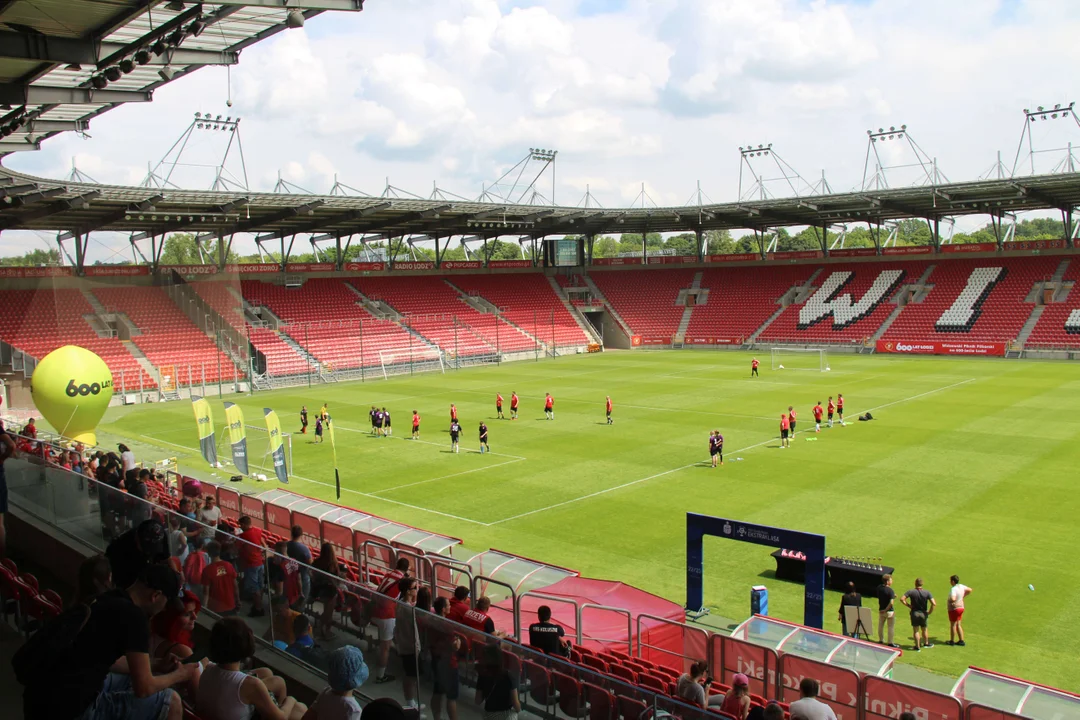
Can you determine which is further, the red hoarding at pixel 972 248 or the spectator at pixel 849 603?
the red hoarding at pixel 972 248

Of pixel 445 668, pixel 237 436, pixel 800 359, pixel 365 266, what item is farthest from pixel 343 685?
pixel 365 266

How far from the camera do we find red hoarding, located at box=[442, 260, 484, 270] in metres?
72.8

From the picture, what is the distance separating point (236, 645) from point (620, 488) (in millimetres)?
18850

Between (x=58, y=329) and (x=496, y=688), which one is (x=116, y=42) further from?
(x=58, y=329)

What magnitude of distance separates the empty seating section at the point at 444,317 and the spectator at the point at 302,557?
164 ft

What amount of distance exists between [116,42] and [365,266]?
53.0 meters

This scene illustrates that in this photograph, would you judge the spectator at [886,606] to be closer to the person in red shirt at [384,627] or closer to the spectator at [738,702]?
the spectator at [738,702]

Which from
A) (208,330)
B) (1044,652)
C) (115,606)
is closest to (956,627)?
(1044,652)

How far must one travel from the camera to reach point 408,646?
7176 millimetres

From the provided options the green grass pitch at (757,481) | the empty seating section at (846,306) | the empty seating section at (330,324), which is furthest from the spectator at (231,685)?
the empty seating section at (846,306)

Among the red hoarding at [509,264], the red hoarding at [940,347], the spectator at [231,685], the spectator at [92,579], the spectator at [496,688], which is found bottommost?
the red hoarding at [940,347]

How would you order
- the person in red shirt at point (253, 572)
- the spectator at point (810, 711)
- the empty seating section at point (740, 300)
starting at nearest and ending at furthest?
the spectator at point (810, 711), the person in red shirt at point (253, 572), the empty seating section at point (740, 300)

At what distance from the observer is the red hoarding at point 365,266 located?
219ft

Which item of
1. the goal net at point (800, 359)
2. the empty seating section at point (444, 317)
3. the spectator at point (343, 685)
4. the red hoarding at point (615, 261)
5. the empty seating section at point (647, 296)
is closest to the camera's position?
the spectator at point (343, 685)
